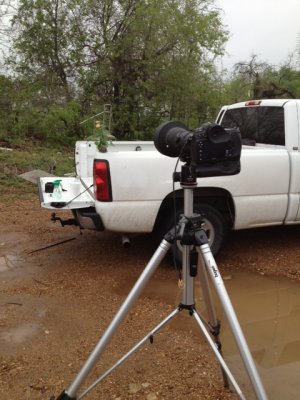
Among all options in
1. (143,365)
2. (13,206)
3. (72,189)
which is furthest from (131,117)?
(143,365)

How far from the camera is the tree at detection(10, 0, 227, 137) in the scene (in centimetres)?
1221

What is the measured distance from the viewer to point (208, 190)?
15.3 feet

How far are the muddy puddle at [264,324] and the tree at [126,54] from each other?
8881mm

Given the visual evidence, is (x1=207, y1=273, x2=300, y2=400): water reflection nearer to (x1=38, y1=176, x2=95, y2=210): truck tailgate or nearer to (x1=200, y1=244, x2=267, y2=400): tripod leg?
(x1=200, y1=244, x2=267, y2=400): tripod leg

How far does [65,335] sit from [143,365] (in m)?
0.73

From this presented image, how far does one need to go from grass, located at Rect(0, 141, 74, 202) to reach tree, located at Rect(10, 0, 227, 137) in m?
2.04

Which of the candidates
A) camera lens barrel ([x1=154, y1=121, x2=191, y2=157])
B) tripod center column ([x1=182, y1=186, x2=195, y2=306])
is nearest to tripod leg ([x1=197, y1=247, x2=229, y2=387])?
tripod center column ([x1=182, y1=186, x2=195, y2=306])

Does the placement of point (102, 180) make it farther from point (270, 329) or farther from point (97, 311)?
point (270, 329)

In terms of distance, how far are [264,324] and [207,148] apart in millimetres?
2099

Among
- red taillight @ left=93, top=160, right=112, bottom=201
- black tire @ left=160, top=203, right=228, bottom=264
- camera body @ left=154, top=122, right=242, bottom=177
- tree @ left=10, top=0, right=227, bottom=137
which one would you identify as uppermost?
tree @ left=10, top=0, right=227, bottom=137

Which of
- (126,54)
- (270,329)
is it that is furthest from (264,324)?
(126,54)

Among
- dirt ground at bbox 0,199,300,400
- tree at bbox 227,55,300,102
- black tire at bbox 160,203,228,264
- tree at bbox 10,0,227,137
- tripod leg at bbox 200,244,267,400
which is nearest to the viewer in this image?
tripod leg at bbox 200,244,267,400

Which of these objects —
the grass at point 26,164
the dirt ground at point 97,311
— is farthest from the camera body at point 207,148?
the grass at point 26,164

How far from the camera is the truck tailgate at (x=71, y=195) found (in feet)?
14.5
